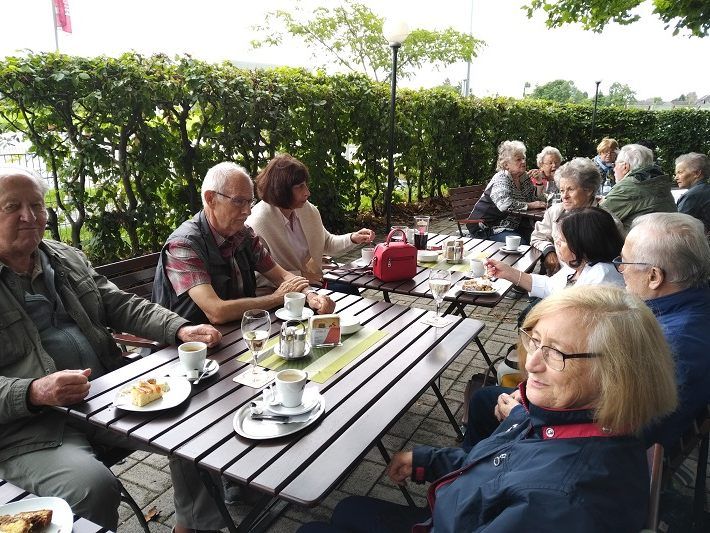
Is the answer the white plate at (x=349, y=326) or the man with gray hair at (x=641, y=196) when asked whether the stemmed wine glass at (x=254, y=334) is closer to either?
the white plate at (x=349, y=326)

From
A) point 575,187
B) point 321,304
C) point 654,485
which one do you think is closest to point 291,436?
point 654,485

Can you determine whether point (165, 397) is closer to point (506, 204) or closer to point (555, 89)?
point (506, 204)

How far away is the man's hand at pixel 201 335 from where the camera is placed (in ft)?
7.22

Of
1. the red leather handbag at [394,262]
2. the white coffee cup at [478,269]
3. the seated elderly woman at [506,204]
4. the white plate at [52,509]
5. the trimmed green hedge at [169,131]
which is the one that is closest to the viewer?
the white plate at [52,509]

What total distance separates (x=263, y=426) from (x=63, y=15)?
17.7 metres

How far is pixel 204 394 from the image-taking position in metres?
1.81

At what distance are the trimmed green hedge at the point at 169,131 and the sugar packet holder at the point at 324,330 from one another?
3.32 m

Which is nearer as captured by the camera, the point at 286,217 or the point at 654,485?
the point at 654,485

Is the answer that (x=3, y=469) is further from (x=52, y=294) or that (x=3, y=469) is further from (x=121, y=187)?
(x=121, y=187)

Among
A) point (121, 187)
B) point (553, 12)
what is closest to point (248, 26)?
point (553, 12)

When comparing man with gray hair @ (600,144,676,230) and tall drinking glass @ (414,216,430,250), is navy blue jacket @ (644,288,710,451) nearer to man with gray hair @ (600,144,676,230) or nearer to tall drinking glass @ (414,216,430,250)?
tall drinking glass @ (414,216,430,250)

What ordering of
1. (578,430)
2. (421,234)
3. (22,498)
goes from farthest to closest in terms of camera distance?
(421,234), (22,498), (578,430)

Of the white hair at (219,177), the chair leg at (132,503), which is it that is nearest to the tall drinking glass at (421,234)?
the white hair at (219,177)

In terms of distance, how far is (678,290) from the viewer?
6.39 feet
